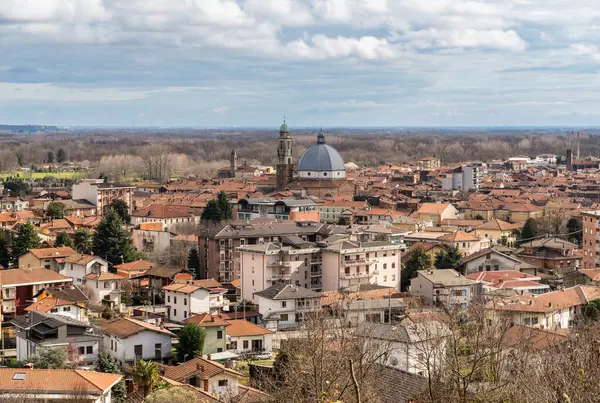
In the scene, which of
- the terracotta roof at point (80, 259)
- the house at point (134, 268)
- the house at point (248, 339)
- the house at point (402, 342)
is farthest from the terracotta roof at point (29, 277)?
the house at point (402, 342)

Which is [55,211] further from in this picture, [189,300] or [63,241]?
[189,300]

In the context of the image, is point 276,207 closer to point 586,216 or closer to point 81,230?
point 81,230

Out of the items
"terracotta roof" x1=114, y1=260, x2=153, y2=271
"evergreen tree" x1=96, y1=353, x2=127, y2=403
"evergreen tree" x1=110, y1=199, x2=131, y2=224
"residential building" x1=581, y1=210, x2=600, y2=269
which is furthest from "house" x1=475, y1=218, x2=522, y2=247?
A: "evergreen tree" x1=96, y1=353, x2=127, y2=403

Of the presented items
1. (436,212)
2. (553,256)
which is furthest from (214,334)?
(436,212)

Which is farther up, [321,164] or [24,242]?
[321,164]

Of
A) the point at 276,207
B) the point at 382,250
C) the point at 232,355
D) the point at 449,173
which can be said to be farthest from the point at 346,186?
the point at 232,355

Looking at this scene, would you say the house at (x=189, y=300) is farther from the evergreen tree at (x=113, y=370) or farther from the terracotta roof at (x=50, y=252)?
the terracotta roof at (x=50, y=252)
